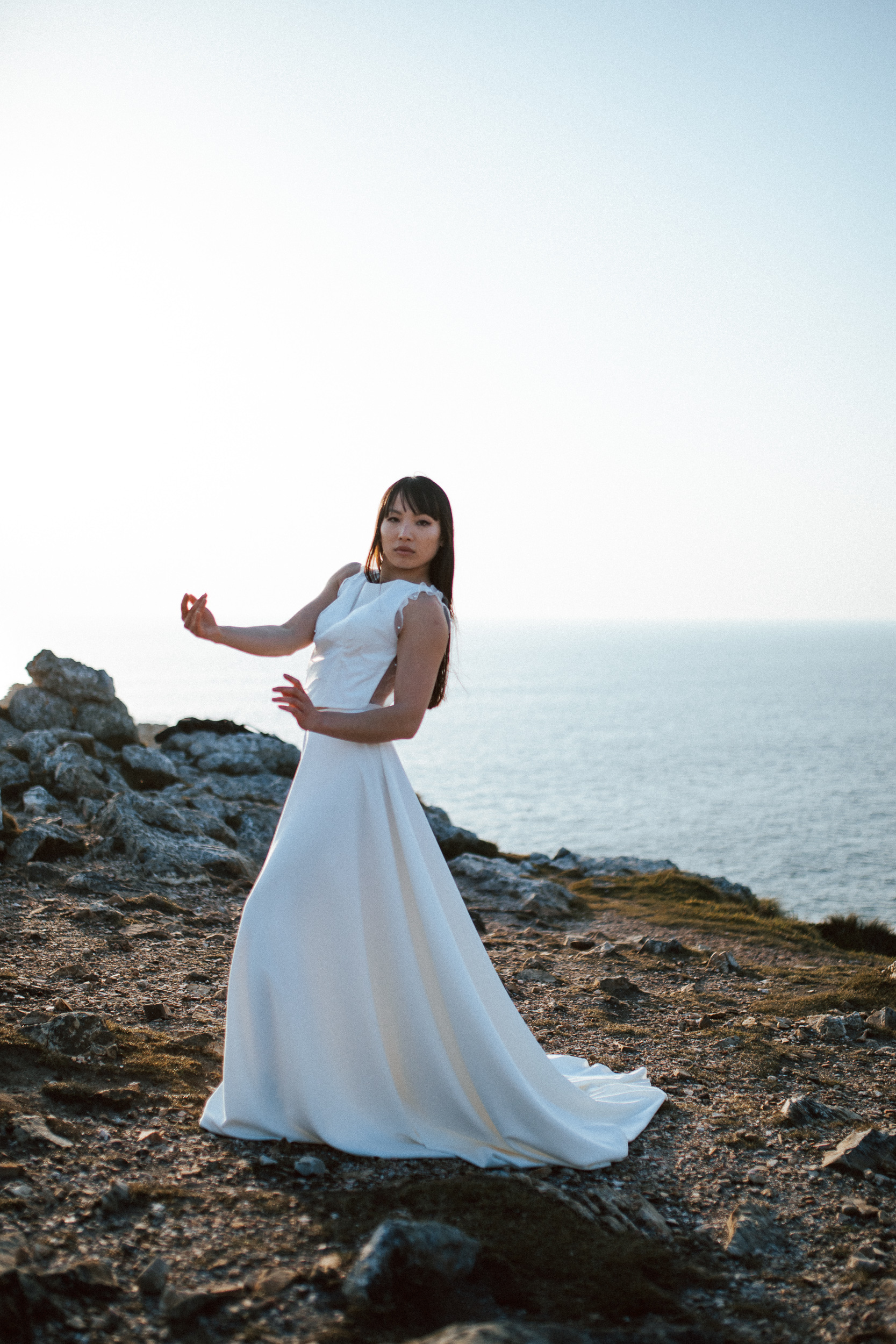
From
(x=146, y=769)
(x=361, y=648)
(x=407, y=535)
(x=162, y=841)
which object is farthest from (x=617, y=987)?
(x=146, y=769)

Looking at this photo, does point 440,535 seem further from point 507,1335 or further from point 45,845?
point 45,845

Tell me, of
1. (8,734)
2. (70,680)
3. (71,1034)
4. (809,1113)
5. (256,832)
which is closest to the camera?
(71,1034)

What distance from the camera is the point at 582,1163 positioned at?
435 centimetres

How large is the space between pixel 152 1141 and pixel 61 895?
530 cm

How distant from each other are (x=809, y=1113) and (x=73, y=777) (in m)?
10.2

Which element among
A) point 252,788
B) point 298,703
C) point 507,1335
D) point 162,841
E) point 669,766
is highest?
point 298,703

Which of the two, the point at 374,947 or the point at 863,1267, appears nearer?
the point at 863,1267

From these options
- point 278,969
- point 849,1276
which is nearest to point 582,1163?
point 849,1276

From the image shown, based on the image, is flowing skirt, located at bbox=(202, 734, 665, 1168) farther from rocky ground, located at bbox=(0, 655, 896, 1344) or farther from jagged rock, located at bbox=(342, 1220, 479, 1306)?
jagged rock, located at bbox=(342, 1220, 479, 1306)

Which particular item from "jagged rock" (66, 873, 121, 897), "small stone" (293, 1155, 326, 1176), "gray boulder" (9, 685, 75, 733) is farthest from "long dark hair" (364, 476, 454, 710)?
"gray boulder" (9, 685, 75, 733)

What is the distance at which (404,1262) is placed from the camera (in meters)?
3.08

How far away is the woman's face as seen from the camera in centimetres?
447

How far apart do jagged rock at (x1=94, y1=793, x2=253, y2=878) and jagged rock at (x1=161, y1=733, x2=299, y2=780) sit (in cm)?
481

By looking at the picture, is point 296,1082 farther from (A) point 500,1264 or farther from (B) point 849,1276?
(B) point 849,1276
